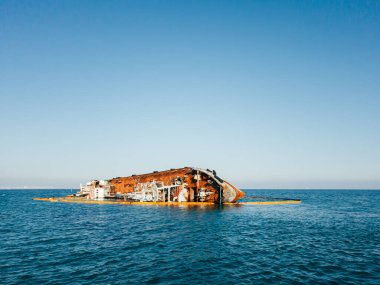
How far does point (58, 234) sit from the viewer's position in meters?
31.6

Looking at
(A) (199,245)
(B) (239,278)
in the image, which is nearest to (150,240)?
(A) (199,245)

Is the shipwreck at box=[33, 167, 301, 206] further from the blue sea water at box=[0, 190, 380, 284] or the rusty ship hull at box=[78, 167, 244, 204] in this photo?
the blue sea water at box=[0, 190, 380, 284]

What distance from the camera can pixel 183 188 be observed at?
200ft

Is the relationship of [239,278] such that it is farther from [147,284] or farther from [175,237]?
[175,237]

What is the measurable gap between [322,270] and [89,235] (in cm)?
2503

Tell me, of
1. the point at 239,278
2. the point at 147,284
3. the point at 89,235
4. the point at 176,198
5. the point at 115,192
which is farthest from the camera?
the point at 115,192

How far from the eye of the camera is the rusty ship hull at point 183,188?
2349 inches

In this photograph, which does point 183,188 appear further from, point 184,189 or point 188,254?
point 188,254

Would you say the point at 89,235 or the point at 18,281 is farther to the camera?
the point at 89,235

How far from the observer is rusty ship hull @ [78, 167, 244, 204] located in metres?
59.7

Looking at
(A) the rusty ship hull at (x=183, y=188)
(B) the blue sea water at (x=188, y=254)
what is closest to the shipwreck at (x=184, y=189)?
(A) the rusty ship hull at (x=183, y=188)

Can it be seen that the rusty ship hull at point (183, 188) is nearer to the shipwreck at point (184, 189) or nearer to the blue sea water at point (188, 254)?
the shipwreck at point (184, 189)

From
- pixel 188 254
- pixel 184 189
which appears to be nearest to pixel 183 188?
pixel 184 189

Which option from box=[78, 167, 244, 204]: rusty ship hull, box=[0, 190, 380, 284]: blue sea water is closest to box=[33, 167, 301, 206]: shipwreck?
box=[78, 167, 244, 204]: rusty ship hull
